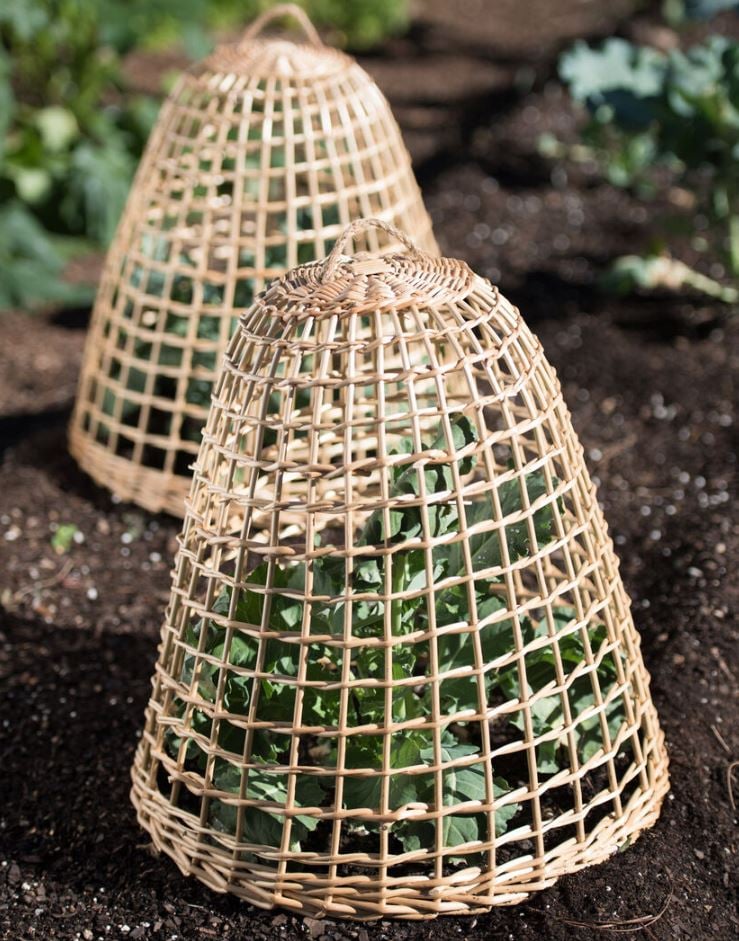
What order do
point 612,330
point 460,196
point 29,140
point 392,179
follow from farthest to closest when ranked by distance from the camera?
point 460,196 → point 29,140 → point 612,330 → point 392,179

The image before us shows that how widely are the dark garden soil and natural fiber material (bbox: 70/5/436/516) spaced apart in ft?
0.71

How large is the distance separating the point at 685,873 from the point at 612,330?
2547 millimetres

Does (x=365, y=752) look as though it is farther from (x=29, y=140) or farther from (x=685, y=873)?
(x=29, y=140)

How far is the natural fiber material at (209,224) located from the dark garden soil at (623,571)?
217 mm

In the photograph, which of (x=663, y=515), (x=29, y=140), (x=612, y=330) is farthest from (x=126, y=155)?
(x=663, y=515)

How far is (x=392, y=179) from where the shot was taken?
11.3ft

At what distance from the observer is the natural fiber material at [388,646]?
1.98m

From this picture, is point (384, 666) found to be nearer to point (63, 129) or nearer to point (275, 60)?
point (275, 60)

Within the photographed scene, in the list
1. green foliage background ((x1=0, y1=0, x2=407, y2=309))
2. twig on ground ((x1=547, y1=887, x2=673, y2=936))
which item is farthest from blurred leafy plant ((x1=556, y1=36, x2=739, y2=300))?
twig on ground ((x1=547, y1=887, x2=673, y2=936))

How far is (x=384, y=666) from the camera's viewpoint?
2.04 m

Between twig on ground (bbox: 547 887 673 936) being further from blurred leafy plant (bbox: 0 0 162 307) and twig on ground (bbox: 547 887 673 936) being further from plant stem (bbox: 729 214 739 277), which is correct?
blurred leafy plant (bbox: 0 0 162 307)

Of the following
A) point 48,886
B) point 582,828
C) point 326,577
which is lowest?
point 48,886

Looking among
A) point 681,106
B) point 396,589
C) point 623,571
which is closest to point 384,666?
point 396,589

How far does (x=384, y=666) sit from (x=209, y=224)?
67.7 inches
